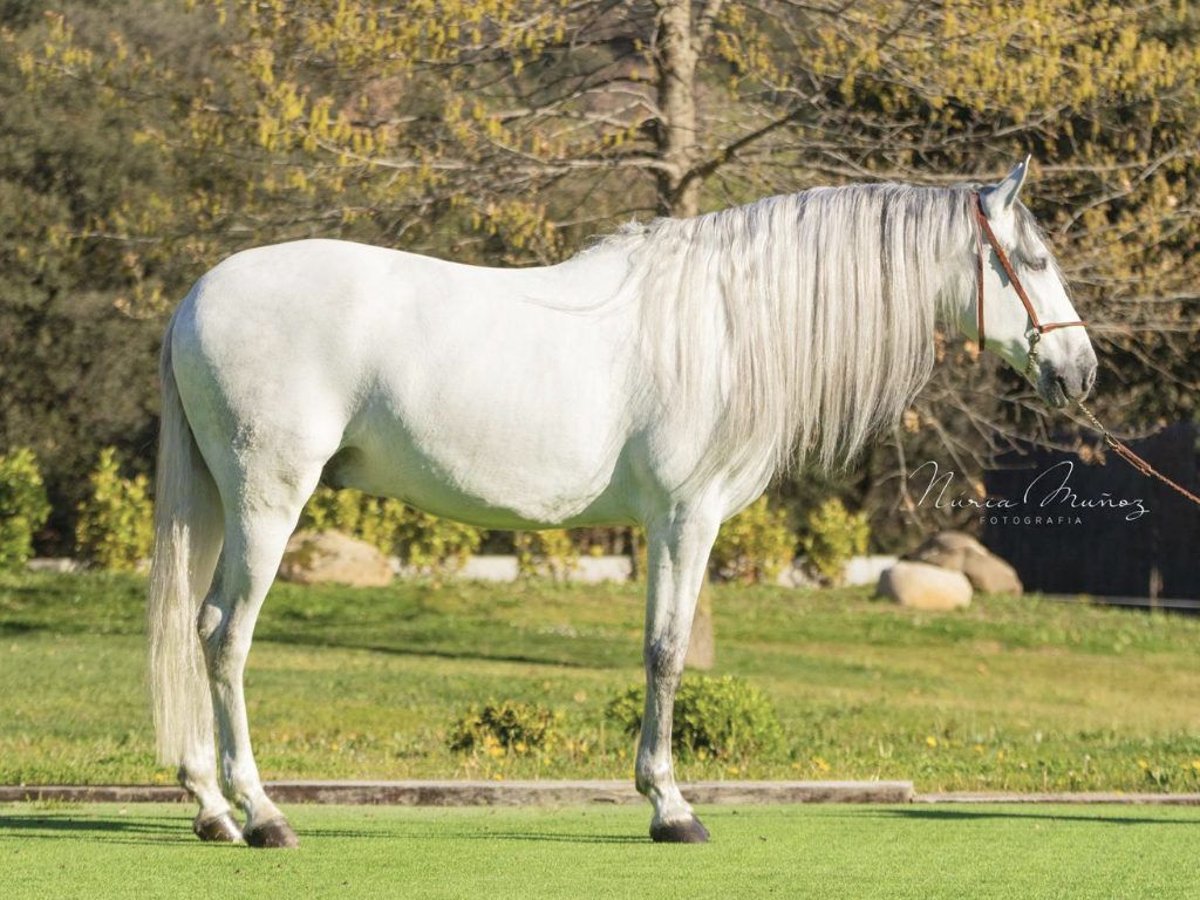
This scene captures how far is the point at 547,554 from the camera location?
72.6ft

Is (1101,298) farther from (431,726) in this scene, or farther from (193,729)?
(193,729)

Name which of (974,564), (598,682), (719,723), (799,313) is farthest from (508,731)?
(974,564)

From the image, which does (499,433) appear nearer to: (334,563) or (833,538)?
(334,563)

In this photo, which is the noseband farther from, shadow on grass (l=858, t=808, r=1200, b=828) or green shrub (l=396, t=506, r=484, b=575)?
green shrub (l=396, t=506, r=484, b=575)

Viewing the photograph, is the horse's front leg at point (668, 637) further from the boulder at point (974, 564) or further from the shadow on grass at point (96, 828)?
the boulder at point (974, 564)

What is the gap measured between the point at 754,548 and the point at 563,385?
58.6 ft

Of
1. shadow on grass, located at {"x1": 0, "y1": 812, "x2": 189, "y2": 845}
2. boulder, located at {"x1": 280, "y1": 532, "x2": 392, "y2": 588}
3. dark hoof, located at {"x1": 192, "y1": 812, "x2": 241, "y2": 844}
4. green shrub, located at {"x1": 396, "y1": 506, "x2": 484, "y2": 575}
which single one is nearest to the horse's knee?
dark hoof, located at {"x1": 192, "y1": 812, "x2": 241, "y2": 844}

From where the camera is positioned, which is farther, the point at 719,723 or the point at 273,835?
the point at 719,723

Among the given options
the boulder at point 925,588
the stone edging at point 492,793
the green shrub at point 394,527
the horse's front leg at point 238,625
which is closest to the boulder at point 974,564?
the boulder at point 925,588

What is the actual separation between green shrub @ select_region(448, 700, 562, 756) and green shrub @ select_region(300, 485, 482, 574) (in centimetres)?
1126

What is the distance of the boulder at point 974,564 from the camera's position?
2381 centimetres

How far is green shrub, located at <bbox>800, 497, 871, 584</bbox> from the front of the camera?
23.7m

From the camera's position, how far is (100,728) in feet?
39.3

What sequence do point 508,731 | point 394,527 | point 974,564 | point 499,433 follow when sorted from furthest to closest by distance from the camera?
point 974,564 < point 394,527 < point 508,731 < point 499,433
